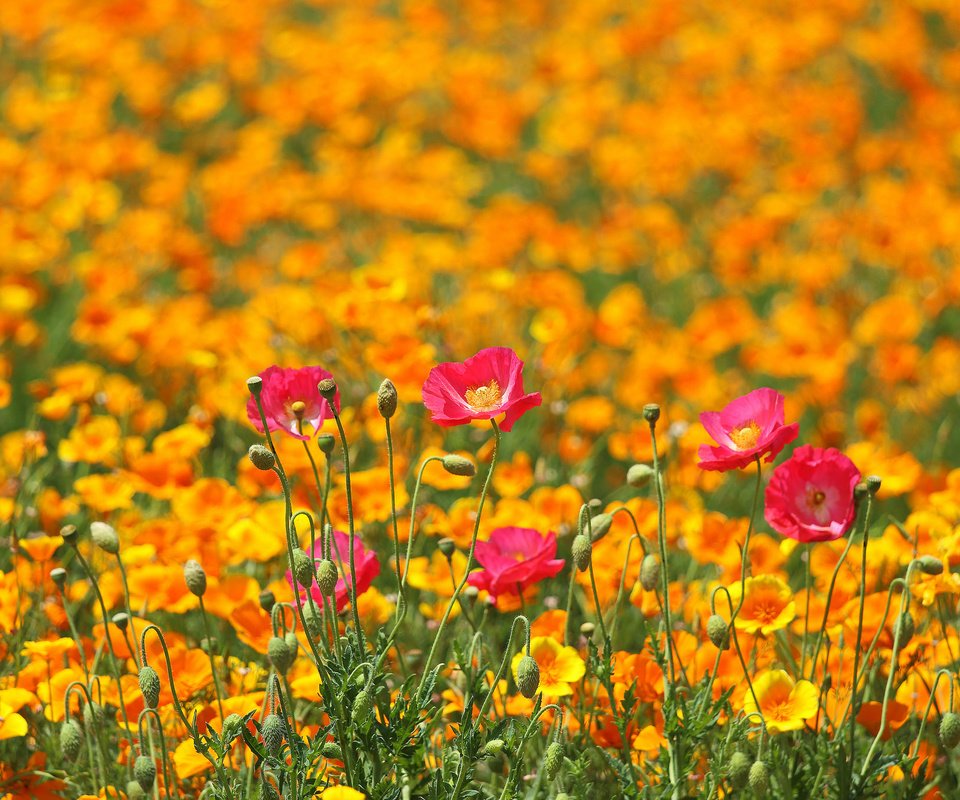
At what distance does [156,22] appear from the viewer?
22.3 feet

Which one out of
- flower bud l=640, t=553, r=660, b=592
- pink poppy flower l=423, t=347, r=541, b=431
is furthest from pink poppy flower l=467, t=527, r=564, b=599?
pink poppy flower l=423, t=347, r=541, b=431

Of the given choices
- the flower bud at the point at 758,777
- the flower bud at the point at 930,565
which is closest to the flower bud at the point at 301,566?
the flower bud at the point at 758,777

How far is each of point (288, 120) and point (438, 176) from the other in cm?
99

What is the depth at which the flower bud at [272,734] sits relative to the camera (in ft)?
5.43

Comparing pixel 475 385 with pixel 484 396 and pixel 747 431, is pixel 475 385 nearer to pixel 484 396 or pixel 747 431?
pixel 484 396

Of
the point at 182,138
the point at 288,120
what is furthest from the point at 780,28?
the point at 182,138

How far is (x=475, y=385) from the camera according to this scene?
1932 millimetres

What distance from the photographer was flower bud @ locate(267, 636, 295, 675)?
1715 mm

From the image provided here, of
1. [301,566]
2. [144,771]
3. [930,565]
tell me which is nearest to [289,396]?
[301,566]

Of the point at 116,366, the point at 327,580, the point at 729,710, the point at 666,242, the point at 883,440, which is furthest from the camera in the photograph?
the point at 666,242

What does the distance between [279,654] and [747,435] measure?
796mm

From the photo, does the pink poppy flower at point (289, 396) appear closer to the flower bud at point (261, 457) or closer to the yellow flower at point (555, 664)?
the flower bud at point (261, 457)

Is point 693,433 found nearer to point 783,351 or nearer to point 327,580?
point 783,351

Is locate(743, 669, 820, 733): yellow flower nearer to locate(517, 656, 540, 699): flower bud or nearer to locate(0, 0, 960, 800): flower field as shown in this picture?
locate(0, 0, 960, 800): flower field
